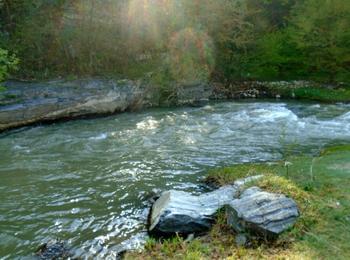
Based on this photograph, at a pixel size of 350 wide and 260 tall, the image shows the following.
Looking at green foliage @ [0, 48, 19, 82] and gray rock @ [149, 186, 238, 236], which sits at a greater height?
green foliage @ [0, 48, 19, 82]

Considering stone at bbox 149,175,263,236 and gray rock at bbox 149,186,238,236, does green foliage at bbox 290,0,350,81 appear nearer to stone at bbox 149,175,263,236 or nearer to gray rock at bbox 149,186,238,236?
stone at bbox 149,175,263,236

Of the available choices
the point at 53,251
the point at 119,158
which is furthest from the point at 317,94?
the point at 53,251

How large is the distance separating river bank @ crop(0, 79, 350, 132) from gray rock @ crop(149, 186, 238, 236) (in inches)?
418

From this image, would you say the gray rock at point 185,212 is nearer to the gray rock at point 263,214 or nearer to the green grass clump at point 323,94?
the gray rock at point 263,214

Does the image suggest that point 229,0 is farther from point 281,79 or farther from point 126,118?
point 126,118

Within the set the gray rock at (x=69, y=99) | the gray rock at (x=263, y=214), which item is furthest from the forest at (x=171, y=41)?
the gray rock at (x=263, y=214)

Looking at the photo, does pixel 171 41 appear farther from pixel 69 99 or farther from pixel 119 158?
pixel 119 158

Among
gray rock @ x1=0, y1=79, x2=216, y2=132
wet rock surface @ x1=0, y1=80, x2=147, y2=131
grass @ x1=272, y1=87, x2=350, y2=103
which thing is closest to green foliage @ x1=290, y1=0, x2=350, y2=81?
grass @ x1=272, y1=87, x2=350, y2=103

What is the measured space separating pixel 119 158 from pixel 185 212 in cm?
497

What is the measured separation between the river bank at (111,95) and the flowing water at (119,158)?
29.0 inches

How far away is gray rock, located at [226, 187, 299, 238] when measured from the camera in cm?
556

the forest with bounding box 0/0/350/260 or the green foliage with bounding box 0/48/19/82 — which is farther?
the green foliage with bounding box 0/48/19/82

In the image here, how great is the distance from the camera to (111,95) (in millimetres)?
18266

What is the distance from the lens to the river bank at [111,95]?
52.9ft
